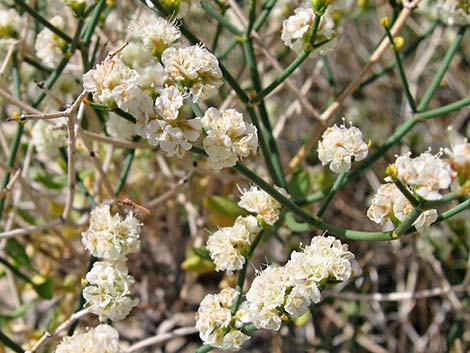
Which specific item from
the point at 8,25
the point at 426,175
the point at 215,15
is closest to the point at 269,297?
the point at 426,175

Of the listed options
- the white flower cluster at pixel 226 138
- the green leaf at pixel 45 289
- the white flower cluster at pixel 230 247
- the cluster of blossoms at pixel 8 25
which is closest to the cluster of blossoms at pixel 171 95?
the white flower cluster at pixel 226 138

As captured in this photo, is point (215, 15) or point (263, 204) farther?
point (215, 15)

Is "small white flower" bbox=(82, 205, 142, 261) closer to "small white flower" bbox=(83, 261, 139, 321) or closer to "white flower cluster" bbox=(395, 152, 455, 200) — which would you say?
"small white flower" bbox=(83, 261, 139, 321)

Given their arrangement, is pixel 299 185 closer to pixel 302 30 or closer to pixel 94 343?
pixel 302 30

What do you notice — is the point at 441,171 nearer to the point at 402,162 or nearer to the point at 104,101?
the point at 402,162

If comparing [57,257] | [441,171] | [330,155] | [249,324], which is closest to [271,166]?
[330,155]
